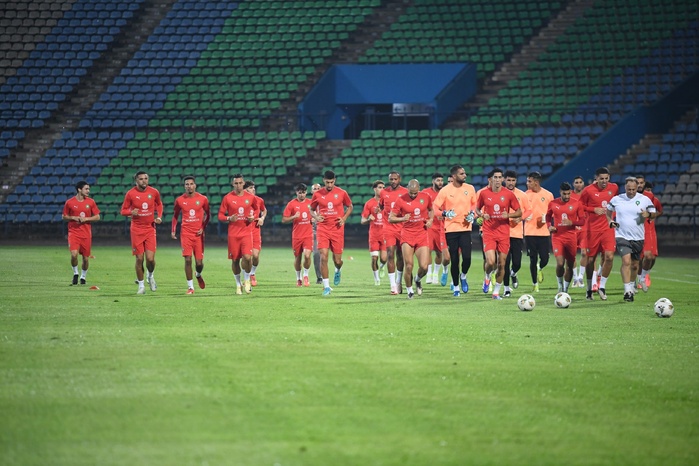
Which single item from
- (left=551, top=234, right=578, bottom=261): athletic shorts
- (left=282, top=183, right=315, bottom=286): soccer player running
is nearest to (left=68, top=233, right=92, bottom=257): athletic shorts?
(left=282, top=183, right=315, bottom=286): soccer player running

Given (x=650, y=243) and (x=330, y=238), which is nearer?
(x=330, y=238)

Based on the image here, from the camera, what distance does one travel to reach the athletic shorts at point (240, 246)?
21094 mm

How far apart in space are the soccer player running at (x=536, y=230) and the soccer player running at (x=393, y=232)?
2.83 m

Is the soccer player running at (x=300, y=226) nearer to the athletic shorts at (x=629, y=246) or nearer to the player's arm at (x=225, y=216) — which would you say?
the player's arm at (x=225, y=216)

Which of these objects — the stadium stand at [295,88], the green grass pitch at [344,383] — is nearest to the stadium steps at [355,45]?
the stadium stand at [295,88]

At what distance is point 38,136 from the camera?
4906cm

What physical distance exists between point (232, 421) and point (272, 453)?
107 cm

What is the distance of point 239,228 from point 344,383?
11393mm

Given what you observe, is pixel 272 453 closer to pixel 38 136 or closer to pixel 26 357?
pixel 26 357

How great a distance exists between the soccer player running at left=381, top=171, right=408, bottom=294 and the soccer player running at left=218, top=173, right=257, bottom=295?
2739 millimetres

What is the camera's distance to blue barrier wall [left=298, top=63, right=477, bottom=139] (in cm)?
4834

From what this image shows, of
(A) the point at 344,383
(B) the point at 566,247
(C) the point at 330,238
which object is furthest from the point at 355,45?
(A) the point at 344,383

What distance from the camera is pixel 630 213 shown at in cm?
2011

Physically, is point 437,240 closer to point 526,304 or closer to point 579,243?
point 579,243
